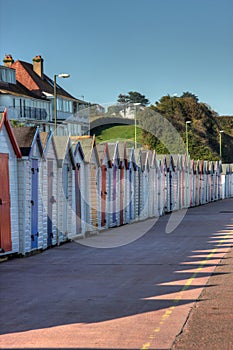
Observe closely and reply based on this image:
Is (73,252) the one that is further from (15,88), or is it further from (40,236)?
(15,88)

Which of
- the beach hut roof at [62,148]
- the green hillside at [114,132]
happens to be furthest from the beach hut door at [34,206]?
the green hillside at [114,132]

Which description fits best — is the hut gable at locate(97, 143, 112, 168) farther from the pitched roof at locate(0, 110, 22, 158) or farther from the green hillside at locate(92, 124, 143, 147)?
the green hillside at locate(92, 124, 143, 147)

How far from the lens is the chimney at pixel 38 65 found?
3509 inches

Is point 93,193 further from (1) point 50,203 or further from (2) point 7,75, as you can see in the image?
(2) point 7,75

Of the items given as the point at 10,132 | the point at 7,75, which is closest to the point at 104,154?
the point at 10,132

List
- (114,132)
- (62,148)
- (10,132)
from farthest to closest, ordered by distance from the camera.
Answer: (114,132) → (62,148) → (10,132)

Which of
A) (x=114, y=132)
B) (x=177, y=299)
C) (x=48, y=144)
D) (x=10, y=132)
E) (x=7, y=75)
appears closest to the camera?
(x=177, y=299)

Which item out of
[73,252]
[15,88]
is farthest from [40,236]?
[15,88]

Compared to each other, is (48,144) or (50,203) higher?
(48,144)

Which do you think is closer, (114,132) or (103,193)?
(103,193)

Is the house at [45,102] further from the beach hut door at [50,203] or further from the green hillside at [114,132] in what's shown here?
the beach hut door at [50,203]

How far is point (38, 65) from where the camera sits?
295 ft

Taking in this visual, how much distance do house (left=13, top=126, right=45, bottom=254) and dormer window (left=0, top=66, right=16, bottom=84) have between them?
55.8m

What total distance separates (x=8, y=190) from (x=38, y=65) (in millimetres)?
75254
